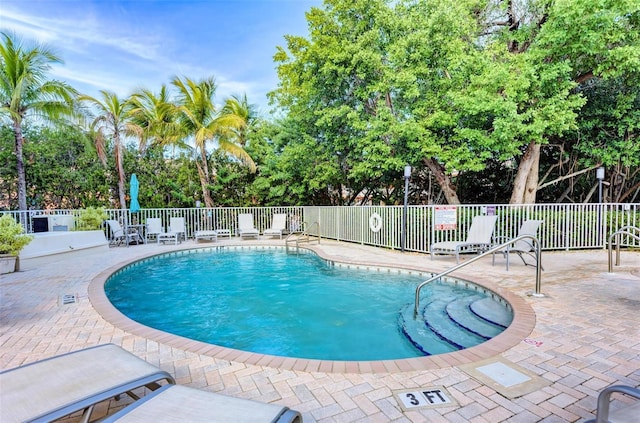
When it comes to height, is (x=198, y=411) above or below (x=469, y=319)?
above

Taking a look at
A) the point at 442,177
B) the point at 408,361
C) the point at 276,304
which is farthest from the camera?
the point at 442,177

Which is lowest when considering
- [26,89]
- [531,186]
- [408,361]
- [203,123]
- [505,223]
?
[408,361]

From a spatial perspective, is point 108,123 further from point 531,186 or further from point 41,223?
point 531,186

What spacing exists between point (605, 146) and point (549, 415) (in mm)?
12742

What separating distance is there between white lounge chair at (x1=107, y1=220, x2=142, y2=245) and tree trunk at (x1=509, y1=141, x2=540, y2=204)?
13.5 m

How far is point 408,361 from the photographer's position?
9.92 feet

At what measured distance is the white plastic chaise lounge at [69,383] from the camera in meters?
1.77

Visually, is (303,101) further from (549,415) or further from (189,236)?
(549,415)

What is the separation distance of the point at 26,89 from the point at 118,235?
5478 mm

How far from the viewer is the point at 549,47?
31.1 feet

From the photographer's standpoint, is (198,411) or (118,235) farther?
(118,235)

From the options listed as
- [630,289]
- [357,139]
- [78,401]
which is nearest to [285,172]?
[357,139]

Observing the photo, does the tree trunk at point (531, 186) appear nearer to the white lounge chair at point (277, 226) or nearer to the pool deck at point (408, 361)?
the pool deck at point (408, 361)

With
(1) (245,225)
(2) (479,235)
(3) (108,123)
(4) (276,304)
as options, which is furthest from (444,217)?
(3) (108,123)
